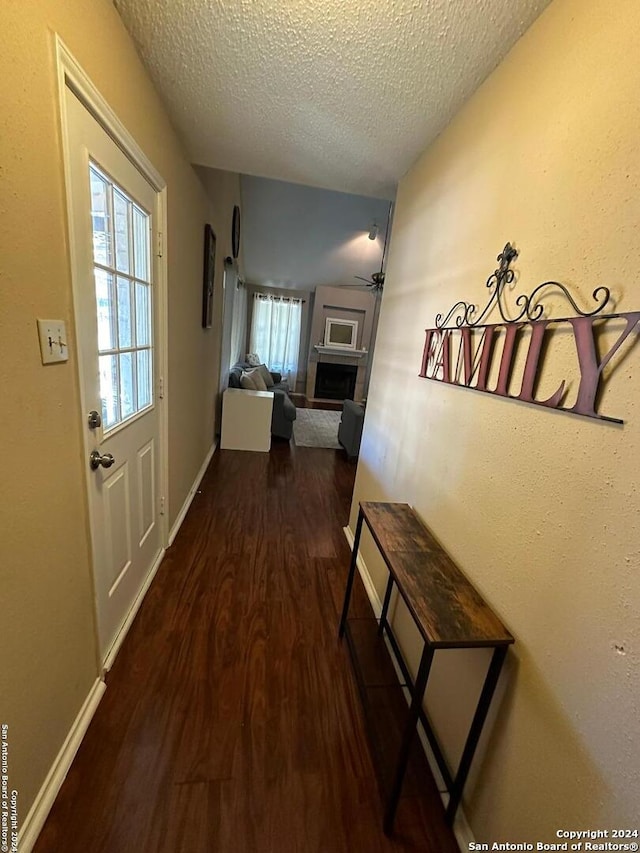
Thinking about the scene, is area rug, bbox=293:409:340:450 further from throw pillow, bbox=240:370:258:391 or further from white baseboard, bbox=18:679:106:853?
white baseboard, bbox=18:679:106:853

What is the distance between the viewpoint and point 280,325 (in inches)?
303

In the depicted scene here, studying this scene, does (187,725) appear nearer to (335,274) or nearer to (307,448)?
(307,448)

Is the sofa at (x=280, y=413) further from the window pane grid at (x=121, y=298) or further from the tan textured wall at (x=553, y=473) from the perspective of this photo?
the tan textured wall at (x=553, y=473)

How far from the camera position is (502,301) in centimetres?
106

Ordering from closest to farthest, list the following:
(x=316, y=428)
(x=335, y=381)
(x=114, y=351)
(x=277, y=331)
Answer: (x=114, y=351)
(x=316, y=428)
(x=277, y=331)
(x=335, y=381)

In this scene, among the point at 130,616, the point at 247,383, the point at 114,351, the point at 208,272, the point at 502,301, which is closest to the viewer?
the point at 502,301

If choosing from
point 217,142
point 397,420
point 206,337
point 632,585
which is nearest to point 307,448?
point 206,337

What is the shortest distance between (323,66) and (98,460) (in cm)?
164

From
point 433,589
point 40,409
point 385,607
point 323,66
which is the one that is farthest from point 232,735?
point 323,66

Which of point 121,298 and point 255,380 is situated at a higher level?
point 121,298

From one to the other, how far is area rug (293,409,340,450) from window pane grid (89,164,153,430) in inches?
120

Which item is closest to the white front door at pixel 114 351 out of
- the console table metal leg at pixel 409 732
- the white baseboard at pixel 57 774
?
the white baseboard at pixel 57 774

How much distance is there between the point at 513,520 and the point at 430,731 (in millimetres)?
896

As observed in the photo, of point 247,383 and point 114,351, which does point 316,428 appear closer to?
point 247,383
